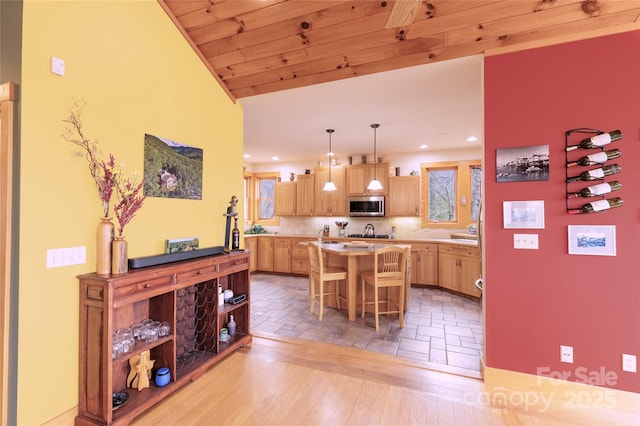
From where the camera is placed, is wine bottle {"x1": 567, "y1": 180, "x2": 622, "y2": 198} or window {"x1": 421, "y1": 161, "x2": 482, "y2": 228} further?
window {"x1": 421, "y1": 161, "x2": 482, "y2": 228}

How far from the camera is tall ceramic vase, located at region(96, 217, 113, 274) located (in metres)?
1.82

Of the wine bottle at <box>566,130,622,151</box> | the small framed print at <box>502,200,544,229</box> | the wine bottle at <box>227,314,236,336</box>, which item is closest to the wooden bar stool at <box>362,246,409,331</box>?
A: the small framed print at <box>502,200,544,229</box>

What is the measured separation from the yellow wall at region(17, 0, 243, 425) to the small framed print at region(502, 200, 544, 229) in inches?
108

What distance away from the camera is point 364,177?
19.8 feet

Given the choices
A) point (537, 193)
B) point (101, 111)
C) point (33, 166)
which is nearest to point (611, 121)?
point (537, 193)

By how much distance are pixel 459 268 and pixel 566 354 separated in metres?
2.80

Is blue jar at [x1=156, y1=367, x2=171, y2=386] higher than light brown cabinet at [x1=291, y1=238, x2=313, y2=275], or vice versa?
light brown cabinet at [x1=291, y1=238, x2=313, y2=275]

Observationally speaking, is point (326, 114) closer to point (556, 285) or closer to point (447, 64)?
point (447, 64)

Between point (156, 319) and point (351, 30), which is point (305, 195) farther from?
point (156, 319)

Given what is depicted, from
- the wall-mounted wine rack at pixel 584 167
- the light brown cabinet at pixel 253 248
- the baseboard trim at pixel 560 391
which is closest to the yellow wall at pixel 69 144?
the baseboard trim at pixel 560 391

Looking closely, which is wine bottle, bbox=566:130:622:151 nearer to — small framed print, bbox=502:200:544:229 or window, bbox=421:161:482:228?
small framed print, bbox=502:200:544:229

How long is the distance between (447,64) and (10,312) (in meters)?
3.59

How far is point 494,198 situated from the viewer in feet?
7.48

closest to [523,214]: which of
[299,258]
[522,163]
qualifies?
[522,163]
